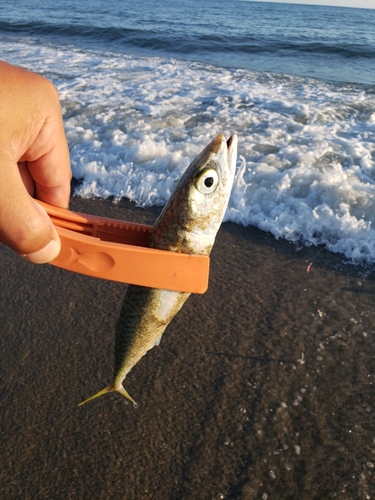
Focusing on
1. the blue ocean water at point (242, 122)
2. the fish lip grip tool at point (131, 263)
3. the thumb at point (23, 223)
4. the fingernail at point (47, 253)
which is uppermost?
the thumb at point (23, 223)

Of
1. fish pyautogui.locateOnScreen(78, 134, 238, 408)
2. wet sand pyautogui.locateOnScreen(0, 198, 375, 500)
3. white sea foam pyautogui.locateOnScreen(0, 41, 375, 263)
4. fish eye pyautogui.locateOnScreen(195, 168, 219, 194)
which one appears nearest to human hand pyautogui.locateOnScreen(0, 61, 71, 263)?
fish pyautogui.locateOnScreen(78, 134, 238, 408)

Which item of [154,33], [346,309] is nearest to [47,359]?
[346,309]

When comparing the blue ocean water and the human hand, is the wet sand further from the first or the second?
the human hand

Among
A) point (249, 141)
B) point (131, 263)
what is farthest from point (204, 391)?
point (249, 141)

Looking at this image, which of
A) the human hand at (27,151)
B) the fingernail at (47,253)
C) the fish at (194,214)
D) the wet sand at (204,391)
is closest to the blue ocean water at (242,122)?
the wet sand at (204,391)

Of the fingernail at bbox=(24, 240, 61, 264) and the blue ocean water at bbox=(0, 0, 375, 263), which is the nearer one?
the fingernail at bbox=(24, 240, 61, 264)

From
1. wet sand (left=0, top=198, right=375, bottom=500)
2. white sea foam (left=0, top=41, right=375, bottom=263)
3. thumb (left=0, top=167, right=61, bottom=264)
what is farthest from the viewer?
white sea foam (left=0, top=41, right=375, bottom=263)

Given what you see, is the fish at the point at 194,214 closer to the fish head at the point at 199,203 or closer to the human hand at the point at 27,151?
the fish head at the point at 199,203
